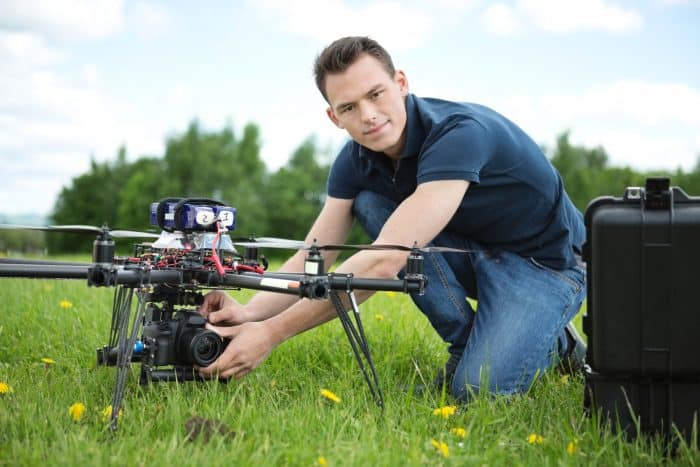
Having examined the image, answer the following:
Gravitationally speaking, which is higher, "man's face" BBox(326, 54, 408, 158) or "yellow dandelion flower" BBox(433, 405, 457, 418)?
"man's face" BBox(326, 54, 408, 158)

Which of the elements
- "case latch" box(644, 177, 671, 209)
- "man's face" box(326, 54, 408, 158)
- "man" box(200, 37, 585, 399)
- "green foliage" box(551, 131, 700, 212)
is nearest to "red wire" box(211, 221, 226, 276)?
"man" box(200, 37, 585, 399)

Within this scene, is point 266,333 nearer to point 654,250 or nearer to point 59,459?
point 59,459

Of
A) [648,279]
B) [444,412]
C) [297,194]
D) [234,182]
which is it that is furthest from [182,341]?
[297,194]

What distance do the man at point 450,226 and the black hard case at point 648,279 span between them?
2.64 feet

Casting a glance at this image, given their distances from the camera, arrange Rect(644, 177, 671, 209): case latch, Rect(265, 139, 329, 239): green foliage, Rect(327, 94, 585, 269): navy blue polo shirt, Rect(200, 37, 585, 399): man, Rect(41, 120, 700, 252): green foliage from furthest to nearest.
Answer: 1. Rect(265, 139, 329, 239): green foliage
2. Rect(41, 120, 700, 252): green foliage
3. Rect(327, 94, 585, 269): navy blue polo shirt
4. Rect(200, 37, 585, 399): man
5. Rect(644, 177, 671, 209): case latch

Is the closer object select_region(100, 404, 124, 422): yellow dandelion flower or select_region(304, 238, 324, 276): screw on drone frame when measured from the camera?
select_region(304, 238, 324, 276): screw on drone frame

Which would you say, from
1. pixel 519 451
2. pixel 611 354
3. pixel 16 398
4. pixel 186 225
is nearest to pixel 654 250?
pixel 611 354

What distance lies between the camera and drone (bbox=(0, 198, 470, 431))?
9.16ft

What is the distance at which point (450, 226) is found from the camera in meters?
4.27

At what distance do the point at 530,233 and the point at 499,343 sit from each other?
0.65 m

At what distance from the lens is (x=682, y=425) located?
285 centimetres

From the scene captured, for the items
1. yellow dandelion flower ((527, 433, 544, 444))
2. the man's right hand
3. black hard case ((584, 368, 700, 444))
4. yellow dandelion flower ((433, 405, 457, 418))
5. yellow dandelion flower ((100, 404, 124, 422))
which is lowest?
yellow dandelion flower ((527, 433, 544, 444))

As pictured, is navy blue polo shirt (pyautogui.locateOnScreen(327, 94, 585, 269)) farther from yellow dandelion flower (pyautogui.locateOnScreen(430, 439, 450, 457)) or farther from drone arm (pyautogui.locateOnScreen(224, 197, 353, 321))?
yellow dandelion flower (pyautogui.locateOnScreen(430, 439, 450, 457))

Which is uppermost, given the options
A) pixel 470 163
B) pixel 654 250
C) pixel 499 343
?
pixel 470 163
